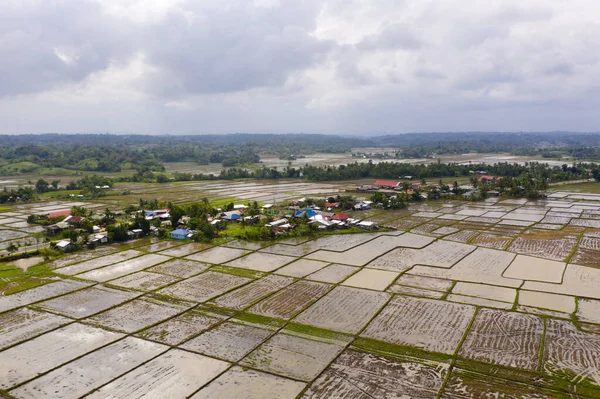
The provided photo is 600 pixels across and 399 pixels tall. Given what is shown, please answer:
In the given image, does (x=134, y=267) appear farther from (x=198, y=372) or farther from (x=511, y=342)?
(x=511, y=342)

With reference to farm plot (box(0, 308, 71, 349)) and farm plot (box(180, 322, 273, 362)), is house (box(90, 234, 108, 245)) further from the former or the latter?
farm plot (box(180, 322, 273, 362))

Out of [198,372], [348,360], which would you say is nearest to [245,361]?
[198,372]

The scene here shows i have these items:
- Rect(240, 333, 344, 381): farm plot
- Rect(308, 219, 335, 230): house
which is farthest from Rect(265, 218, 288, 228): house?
Rect(240, 333, 344, 381): farm plot

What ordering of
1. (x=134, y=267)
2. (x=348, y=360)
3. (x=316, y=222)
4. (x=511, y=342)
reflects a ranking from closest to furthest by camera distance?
1. (x=348, y=360)
2. (x=511, y=342)
3. (x=134, y=267)
4. (x=316, y=222)

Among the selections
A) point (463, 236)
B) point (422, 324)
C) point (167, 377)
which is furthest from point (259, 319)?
point (463, 236)

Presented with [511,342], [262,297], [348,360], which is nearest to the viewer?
[348,360]

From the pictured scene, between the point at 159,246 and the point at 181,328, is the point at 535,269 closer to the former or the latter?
the point at 181,328
